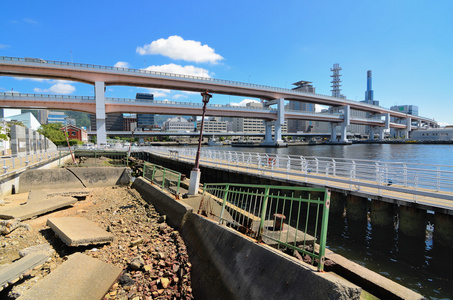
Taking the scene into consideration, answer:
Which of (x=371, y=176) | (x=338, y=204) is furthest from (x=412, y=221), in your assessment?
(x=338, y=204)

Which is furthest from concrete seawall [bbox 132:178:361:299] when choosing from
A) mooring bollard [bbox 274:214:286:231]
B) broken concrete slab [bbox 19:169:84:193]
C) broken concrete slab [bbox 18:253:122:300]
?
broken concrete slab [bbox 19:169:84:193]

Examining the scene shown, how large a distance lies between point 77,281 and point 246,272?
347cm

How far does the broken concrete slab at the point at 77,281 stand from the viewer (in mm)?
4319

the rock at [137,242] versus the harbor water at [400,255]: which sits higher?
the rock at [137,242]

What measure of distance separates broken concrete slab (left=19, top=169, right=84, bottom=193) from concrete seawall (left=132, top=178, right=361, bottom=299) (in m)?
11.9

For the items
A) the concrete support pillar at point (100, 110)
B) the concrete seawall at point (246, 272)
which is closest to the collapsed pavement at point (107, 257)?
the concrete seawall at point (246, 272)

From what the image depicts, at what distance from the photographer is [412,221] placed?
29.4 feet

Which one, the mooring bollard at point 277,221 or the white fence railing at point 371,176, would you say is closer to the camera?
the mooring bollard at point 277,221

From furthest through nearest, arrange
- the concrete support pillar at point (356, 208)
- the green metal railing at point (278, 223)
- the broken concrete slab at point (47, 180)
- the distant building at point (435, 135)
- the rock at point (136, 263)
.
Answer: the distant building at point (435, 135) < the broken concrete slab at point (47, 180) < the concrete support pillar at point (356, 208) < the rock at point (136, 263) < the green metal railing at point (278, 223)

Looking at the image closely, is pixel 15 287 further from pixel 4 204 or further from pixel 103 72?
pixel 103 72

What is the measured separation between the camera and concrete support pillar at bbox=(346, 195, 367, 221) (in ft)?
34.9

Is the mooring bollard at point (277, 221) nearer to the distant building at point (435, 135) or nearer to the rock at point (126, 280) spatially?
the rock at point (126, 280)

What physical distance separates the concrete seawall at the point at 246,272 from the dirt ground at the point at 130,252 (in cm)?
44

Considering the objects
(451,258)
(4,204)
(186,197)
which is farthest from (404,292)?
(4,204)
